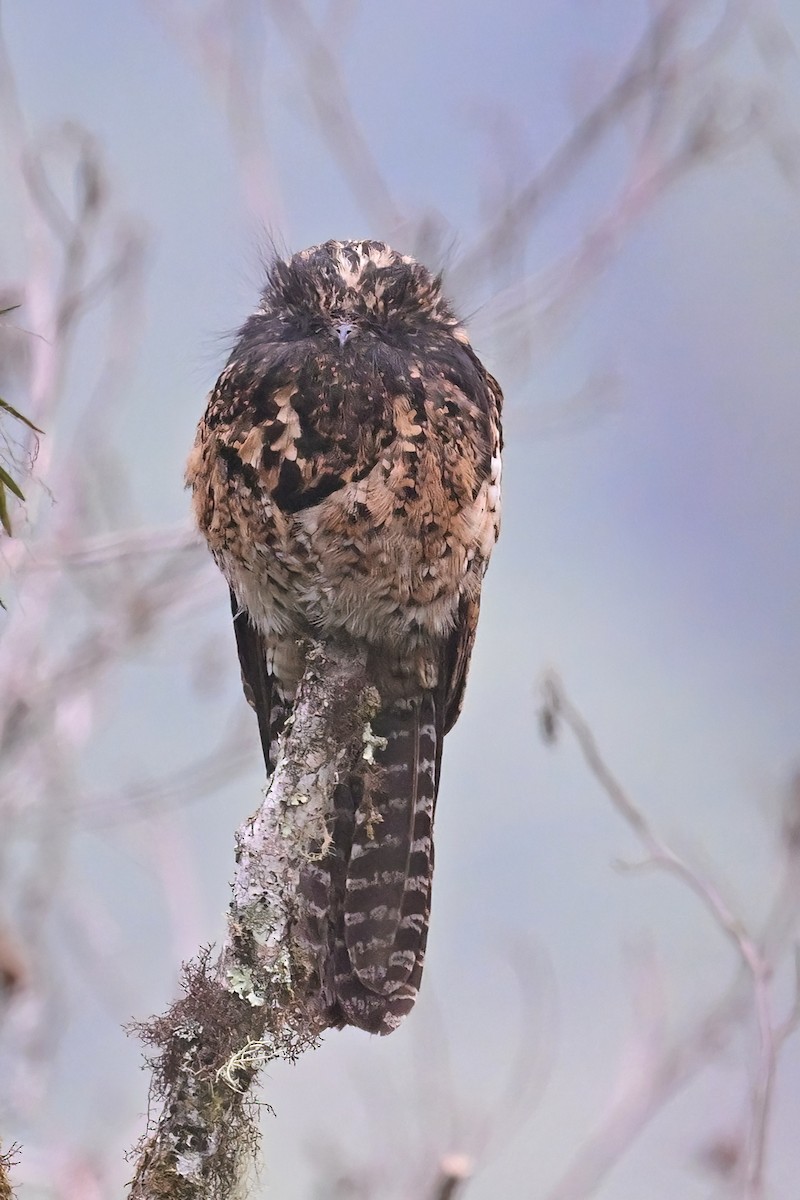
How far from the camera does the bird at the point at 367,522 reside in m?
3.12

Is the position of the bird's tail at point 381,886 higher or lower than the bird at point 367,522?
lower

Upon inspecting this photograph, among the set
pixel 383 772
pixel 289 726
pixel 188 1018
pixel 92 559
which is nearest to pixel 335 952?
pixel 383 772

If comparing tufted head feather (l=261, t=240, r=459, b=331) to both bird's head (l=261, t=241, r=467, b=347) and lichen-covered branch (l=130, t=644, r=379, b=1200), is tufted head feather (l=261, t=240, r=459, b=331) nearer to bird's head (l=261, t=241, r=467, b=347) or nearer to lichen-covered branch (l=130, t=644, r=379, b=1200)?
bird's head (l=261, t=241, r=467, b=347)

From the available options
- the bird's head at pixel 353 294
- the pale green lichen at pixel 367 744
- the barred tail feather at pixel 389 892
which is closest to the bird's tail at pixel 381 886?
the barred tail feather at pixel 389 892

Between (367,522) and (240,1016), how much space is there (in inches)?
47.5

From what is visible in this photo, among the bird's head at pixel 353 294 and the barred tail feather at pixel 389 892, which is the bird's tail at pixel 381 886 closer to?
the barred tail feather at pixel 389 892

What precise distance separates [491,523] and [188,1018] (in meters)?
1.54

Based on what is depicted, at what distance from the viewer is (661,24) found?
5.35m

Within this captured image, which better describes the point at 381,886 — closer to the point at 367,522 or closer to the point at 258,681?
the point at 258,681

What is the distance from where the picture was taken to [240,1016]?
2326mm

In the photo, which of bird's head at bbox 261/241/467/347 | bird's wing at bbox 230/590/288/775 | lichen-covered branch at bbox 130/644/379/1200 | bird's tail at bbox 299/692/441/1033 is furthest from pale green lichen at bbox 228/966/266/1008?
bird's head at bbox 261/241/467/347

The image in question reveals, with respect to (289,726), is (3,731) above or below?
above

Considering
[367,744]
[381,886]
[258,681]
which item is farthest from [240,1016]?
[258,681]

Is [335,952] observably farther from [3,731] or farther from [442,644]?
[3,731]
